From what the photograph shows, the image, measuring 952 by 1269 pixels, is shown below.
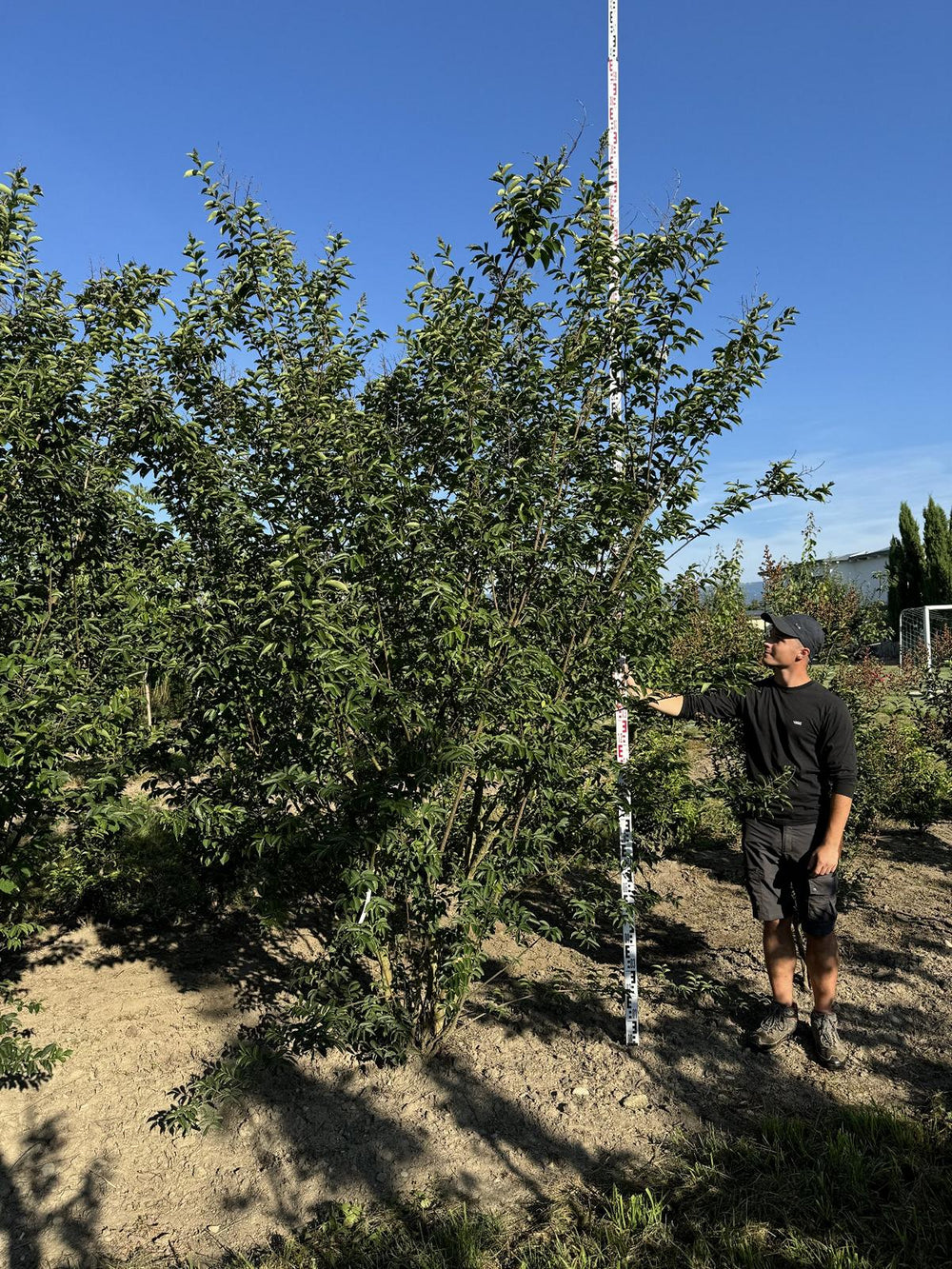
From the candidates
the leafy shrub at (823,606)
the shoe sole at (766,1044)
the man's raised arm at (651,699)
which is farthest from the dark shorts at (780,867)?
the leafy shrub at (823,606)

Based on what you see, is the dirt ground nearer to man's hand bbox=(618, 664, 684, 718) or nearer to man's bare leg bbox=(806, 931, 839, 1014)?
man's bare leg bbox=(806, 931, 839, 1014)

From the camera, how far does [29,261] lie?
345 centimetres

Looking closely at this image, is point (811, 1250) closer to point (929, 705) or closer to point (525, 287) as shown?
point (525, 287)

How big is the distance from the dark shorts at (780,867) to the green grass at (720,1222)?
3.10 ft

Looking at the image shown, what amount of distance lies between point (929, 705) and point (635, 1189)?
551 centimetres

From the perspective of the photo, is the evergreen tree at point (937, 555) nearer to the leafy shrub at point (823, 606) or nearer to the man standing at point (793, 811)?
the leafy shrub at point (823, 606)

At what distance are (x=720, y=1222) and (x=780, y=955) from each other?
54.6 inches

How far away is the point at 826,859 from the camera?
3.68 metres

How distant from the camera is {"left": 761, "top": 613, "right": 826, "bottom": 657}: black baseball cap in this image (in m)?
3.85

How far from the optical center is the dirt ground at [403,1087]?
2.98 m

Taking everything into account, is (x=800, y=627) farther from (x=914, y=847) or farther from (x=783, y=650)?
(x=914, y=847)

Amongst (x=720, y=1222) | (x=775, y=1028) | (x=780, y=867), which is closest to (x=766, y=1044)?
(x=775, y=1028)

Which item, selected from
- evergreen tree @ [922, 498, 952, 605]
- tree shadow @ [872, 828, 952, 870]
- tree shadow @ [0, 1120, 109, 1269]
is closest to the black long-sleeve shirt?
tree shadow @ [0, 1120, 109, 1269]

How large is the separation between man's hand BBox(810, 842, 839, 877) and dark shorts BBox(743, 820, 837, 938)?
9 cm
